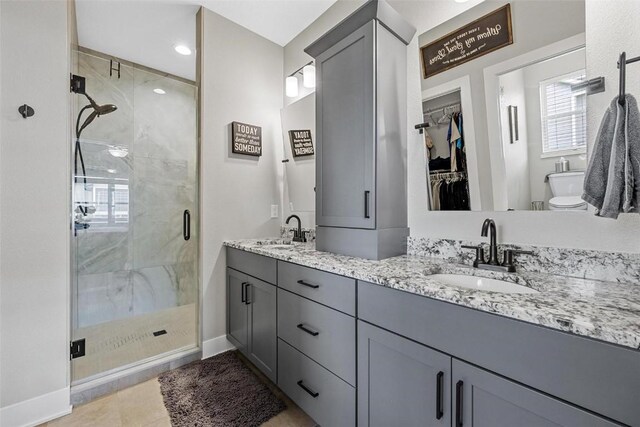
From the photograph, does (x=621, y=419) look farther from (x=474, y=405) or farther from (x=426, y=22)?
(x=426, y=22)

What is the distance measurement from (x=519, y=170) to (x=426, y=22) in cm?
102

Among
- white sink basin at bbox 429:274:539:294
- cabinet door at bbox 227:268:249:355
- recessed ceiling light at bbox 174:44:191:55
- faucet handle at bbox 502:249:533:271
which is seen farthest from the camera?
recessed ceiling light at bbox 174:44:191:55

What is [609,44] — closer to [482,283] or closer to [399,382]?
[482,283]

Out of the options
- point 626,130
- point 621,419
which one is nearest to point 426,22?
point 626,130

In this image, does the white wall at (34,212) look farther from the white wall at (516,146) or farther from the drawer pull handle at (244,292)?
the white wall at (516,146)

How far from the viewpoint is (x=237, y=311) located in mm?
2156

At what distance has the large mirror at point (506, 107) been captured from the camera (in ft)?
3.79

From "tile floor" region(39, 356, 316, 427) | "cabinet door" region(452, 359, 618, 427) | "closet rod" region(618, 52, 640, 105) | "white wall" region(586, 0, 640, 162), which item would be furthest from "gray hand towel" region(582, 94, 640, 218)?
"tile floor" region(39, 356, 316, 427)

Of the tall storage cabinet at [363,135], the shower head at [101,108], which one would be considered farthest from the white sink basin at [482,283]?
the shower head at [101,108]

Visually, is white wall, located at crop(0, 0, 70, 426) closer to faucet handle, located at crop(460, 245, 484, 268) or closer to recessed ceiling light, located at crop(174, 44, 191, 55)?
recessed ceiling light, located at crop(174, 44, 191, 55)

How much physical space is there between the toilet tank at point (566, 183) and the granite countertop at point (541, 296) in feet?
1.17

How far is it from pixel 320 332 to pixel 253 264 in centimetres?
77

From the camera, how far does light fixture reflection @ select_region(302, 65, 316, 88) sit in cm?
238

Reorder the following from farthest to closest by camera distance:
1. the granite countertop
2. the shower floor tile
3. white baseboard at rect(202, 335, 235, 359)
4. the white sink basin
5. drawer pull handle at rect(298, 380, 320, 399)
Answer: white baseboard at rect(202, 335, 235, 359)
the shower floor tile
drawer pull handle at rect(298, 380, 320, 399)
the white sink basin
the granite countertop
